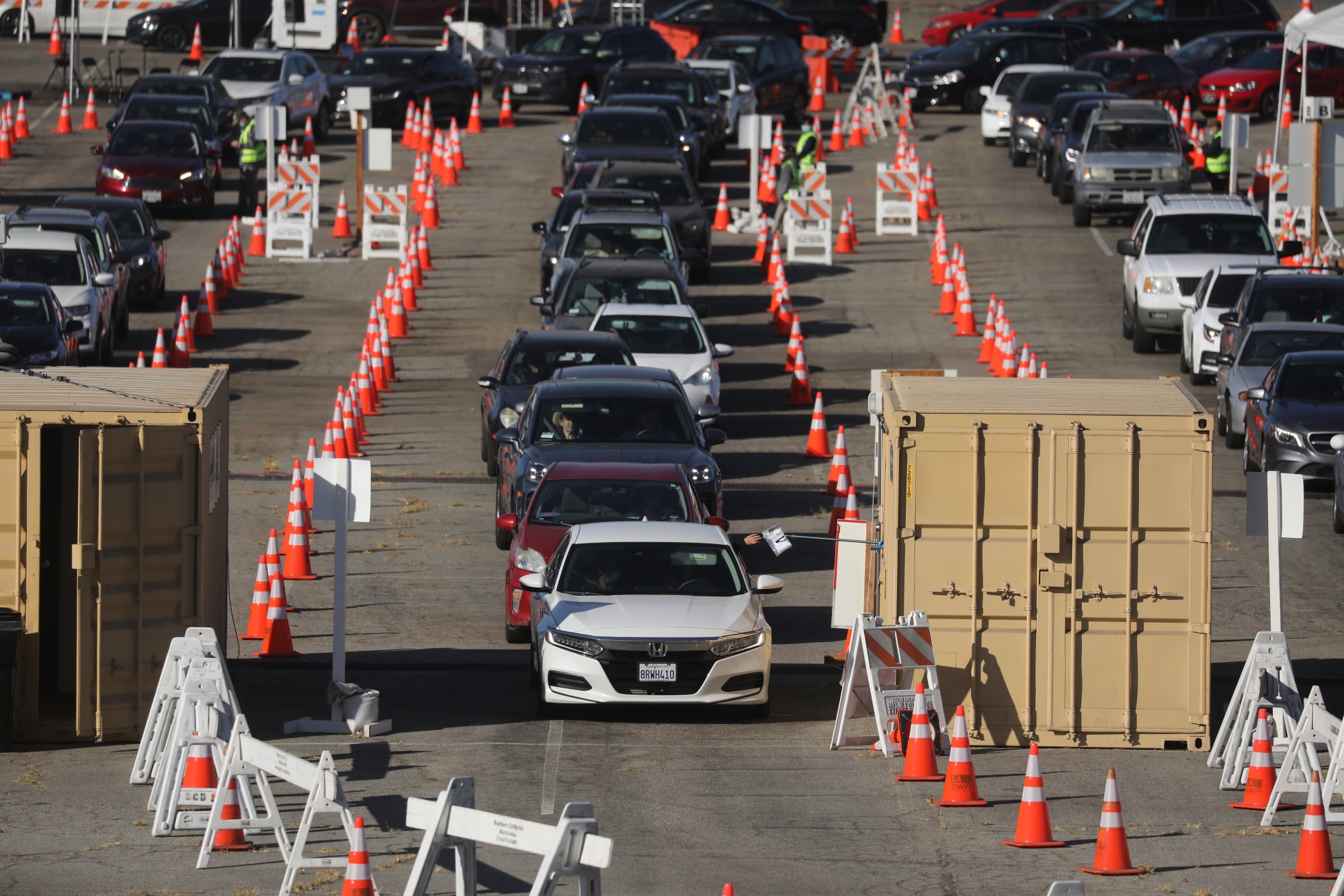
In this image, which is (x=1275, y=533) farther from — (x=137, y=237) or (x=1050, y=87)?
(x=1050, y=87)

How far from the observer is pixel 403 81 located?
46094mm

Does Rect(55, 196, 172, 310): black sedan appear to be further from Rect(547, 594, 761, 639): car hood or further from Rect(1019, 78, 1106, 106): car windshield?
Rect(1019, 78, 1106, 106): car windshield

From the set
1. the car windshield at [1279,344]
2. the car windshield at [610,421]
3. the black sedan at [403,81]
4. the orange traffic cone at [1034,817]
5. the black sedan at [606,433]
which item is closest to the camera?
the orange traffic cone at [1034,817]

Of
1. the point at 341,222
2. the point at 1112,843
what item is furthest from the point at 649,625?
the point at 341,222

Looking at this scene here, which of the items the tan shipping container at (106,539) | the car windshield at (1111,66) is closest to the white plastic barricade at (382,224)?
the car windshield at (1111,66)

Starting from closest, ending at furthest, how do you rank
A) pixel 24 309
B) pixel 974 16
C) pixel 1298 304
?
pixel 24 309
pixel 1298 304
pixel 974 16

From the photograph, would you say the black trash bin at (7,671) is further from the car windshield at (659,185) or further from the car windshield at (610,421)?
the car windshield at (659,185)

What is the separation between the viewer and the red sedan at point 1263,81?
46750 mm

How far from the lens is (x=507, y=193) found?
40531 millimetres

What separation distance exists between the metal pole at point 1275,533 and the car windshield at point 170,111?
1078 inches

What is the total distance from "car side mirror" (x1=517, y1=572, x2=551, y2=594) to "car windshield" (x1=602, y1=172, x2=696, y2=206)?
1809 centimetres

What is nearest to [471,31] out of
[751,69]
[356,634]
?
[751,69]

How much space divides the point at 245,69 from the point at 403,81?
3450 millimetres

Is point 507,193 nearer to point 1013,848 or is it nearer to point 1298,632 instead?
point 1298,632
